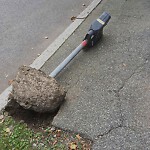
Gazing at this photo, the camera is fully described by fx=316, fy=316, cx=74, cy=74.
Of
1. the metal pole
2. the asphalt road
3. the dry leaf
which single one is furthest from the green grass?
the asphalt road

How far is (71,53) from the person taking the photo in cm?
459

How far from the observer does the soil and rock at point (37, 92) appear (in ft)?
12.0

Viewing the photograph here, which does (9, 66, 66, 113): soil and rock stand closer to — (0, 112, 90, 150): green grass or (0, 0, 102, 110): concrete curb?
(0, 112, 90, 150): green grass

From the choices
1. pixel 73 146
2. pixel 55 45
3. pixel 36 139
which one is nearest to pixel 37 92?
pixel 36 139

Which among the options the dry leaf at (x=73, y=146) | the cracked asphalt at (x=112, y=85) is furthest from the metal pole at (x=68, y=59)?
the dry leaf at (x=73, y=146)

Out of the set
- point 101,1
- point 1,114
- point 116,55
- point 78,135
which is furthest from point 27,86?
point 101,1

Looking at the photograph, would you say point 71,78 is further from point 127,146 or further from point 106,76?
point 127,146

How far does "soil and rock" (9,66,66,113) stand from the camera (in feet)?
12.0

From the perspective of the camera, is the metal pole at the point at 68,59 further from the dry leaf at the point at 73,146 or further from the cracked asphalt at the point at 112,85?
the dry leaf at the point at 73,146

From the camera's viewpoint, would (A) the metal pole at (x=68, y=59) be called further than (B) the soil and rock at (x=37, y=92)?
Yes

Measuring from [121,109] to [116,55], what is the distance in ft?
3.81

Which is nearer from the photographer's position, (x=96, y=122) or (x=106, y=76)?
(x=96, y=122)

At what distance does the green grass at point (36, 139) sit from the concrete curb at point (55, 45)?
489 millimetres

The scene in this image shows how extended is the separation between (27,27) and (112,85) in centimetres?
256
